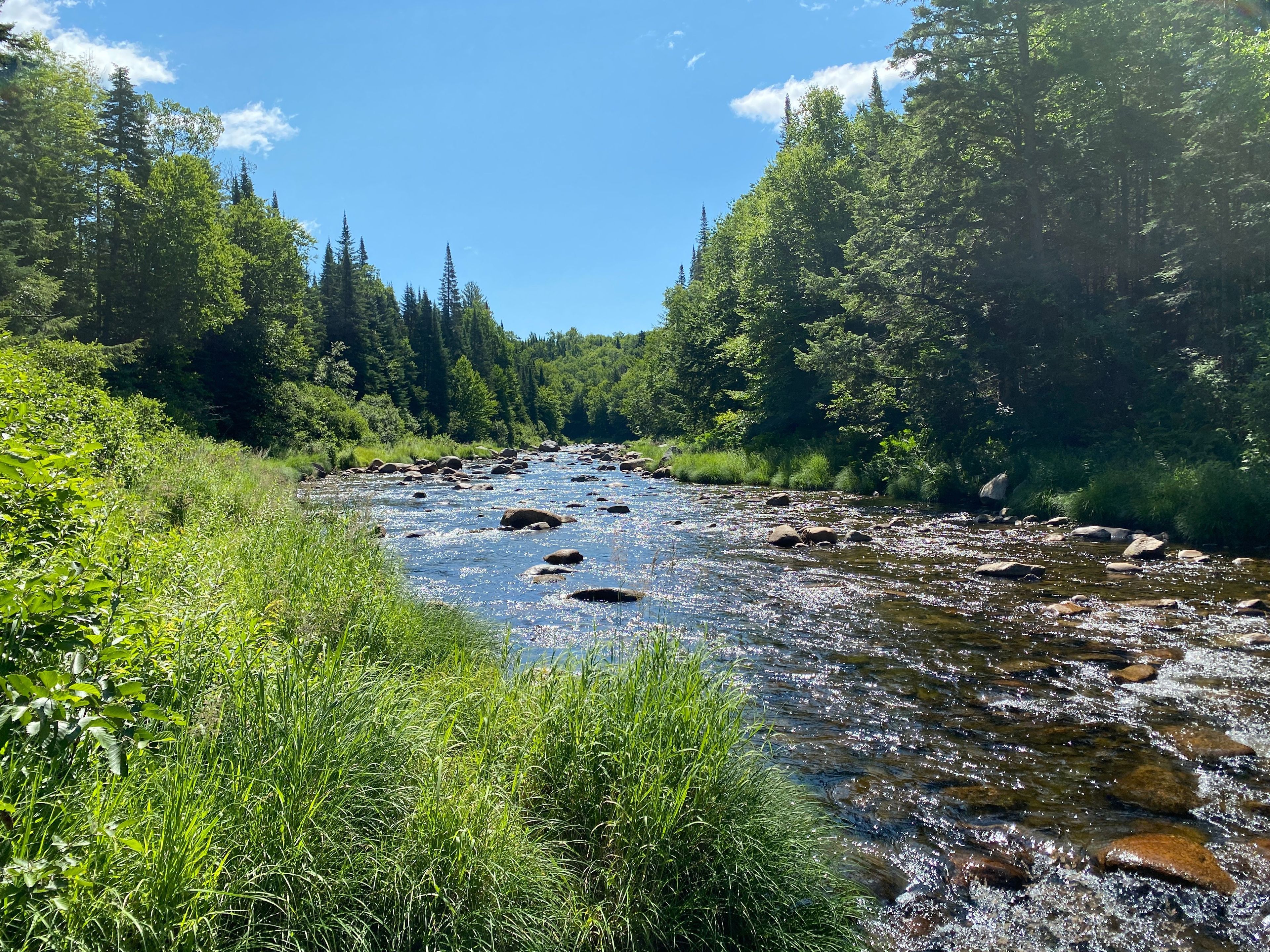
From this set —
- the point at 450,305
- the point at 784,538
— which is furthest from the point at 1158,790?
the point at 450,305

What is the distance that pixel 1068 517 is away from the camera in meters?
16.4

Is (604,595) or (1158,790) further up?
(604,595)

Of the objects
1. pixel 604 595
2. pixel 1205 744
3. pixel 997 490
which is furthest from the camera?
pixel 997 490

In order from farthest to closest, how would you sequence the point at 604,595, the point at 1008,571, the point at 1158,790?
the point at 1008,571, the point at 604,595, the point at 1158,790

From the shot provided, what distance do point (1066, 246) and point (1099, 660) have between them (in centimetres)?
1863

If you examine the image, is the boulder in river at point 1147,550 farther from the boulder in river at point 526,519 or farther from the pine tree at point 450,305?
the pine tree at point 450,305

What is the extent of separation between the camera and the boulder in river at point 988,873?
12.9 feet

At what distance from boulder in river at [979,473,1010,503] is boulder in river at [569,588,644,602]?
1346 cm

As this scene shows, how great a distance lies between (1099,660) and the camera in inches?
290

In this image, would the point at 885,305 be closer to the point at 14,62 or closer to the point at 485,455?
the point at 14,62

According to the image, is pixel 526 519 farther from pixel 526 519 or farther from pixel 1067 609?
pixel 1067 609

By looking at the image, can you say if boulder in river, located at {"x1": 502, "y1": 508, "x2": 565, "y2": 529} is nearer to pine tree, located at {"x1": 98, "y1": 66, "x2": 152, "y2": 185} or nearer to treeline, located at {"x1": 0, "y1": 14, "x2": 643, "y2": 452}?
treeline, located at {"x1": 0, "y1": 14, "x2": 643, "y2": 452}

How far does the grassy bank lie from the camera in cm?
220

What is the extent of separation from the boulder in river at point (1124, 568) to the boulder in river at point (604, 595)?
8056mm
